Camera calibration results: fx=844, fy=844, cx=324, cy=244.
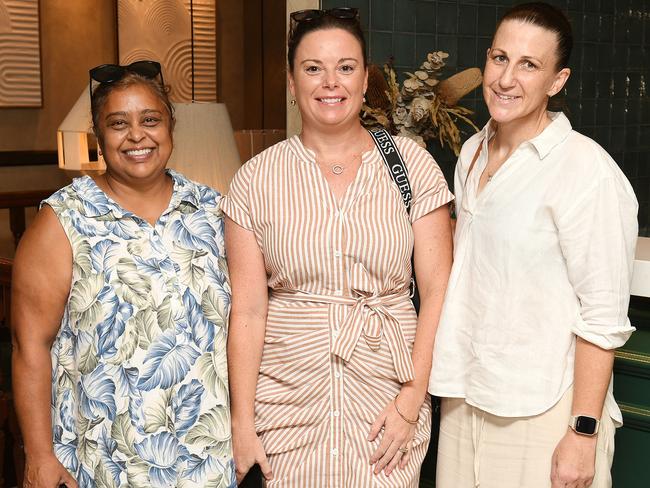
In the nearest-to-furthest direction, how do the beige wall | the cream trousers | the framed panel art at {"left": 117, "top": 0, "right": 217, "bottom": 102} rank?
1. the cream trousers
2. the beige wall
3. the framed panel art at {"left": 117, "top": 0, "right": 217, "bottom": 102}

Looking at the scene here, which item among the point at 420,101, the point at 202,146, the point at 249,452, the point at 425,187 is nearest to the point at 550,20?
the point at 425,187

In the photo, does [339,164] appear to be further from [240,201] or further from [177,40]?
[177,40]

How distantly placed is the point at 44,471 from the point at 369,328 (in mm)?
722

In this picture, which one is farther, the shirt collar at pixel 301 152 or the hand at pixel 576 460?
the shirt collar at pixel 301 152

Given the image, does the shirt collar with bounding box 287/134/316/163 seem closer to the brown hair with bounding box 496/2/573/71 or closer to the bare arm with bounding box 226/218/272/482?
the bare arm with bounding box 226/218/272/482

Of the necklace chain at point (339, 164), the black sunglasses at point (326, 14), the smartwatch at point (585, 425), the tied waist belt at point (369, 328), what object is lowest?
the smartwatch at point (585, 425)

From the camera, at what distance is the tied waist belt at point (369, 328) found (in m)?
1.73

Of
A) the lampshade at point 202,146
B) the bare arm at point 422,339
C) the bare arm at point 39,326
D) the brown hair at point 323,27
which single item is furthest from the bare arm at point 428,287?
the lampshade at point 202,146

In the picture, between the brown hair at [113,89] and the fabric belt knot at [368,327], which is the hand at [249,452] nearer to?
the fabric belt knot at [368,327]

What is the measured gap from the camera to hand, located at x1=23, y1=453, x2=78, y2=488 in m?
1.71

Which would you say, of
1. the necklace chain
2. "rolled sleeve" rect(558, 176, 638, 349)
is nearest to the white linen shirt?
"rolled sleeve" rect(558, 176, 638, 349)

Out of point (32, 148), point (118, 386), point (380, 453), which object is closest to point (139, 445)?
point (118, 386)

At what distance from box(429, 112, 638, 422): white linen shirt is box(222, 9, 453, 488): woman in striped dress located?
0.09 meters

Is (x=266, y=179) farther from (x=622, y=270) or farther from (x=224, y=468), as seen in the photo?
(x=622, y=270)
